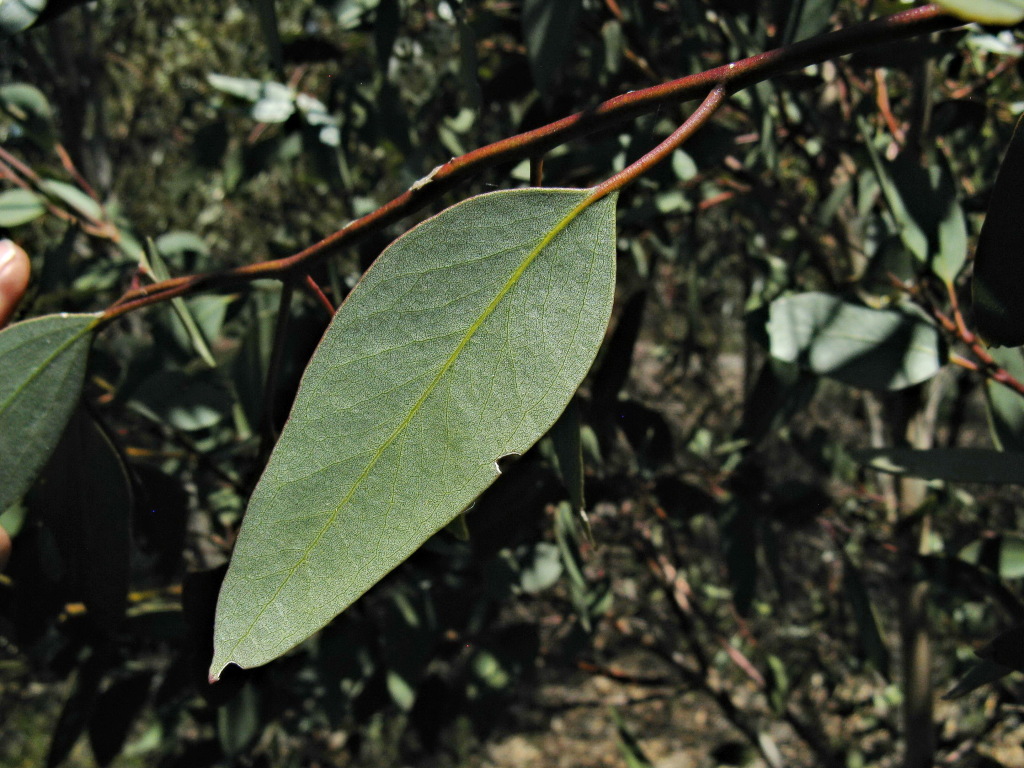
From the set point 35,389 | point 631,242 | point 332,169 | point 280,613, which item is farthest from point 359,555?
point 631,242

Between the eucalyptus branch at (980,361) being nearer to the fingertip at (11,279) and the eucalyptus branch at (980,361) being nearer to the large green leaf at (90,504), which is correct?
the large green leaf at (90,504)

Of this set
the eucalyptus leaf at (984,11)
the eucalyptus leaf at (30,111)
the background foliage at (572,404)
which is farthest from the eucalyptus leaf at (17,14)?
the eucalyptus leaf at (30,111)

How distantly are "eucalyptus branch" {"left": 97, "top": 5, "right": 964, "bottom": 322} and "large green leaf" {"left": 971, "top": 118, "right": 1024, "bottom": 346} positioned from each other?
7 centimetres

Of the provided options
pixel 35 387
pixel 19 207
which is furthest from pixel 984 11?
pixel 19 207

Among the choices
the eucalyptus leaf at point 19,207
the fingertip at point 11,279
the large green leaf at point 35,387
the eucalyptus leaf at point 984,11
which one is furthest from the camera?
the eucalyptus leaf at point 19,207

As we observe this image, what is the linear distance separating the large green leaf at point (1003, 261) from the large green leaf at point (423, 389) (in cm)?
13

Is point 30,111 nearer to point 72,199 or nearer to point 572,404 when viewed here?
point 72,199

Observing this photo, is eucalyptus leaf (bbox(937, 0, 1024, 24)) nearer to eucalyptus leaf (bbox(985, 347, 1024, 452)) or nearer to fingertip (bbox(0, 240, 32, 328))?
eucalyptus leaf (bbox(985, 347, 1024, 452))

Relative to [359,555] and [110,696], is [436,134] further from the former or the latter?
[359,555]

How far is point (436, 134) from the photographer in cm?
133

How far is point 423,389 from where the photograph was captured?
0.30 meters

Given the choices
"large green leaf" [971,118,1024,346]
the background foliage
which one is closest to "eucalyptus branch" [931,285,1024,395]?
the background foliage

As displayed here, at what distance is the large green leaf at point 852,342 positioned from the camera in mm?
578

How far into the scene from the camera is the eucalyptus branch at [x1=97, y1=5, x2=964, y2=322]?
25 centimetres
